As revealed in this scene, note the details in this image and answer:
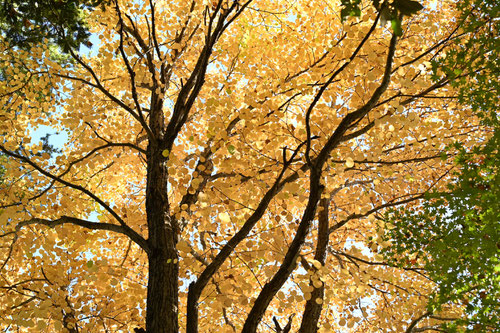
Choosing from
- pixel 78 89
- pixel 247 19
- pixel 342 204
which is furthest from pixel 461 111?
pixel 78 89

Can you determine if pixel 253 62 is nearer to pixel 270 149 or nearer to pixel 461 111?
pixel 270 149

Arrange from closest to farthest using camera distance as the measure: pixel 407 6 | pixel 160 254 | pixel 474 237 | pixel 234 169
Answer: pixel 407 6
pixel 474 237
pixel 160 254
pixel 234 169

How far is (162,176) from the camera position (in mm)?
4562

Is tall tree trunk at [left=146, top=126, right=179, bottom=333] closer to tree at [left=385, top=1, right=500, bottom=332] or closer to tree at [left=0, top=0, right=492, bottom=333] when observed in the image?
tree at [left=0, top=0, right=492, bottom=333]

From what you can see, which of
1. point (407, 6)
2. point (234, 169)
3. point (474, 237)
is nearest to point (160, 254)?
point (234, 169)

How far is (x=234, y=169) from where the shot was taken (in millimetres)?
5039

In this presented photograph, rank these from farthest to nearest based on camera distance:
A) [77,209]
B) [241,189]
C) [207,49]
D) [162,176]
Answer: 1. [77,209]
2. [241,189]
3. [162,176]
4. [207,49]

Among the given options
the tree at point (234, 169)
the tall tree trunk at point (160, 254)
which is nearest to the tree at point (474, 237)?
the tree at point (234, 169)

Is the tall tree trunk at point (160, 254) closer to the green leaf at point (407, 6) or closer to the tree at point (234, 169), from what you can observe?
the tree at point (234, 169)

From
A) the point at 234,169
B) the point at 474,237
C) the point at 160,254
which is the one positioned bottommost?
the point at 474,237

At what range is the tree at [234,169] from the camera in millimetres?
3836

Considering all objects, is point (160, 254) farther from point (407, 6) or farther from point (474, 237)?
point (407, 6)

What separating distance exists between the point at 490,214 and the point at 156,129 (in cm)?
411

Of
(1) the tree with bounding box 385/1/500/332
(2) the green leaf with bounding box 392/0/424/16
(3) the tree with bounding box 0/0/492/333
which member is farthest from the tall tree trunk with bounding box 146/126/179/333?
(2) the green leaf with bounding box 392/0/424/16
